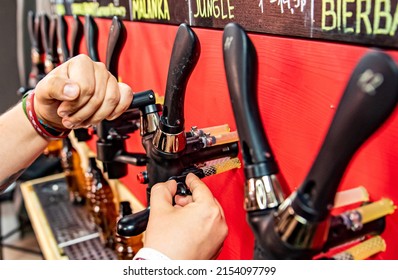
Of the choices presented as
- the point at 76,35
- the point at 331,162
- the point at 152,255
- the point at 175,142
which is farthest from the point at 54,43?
the point at 331,162

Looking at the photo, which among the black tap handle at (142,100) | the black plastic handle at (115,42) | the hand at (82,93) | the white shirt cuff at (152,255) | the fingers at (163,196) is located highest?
the black plastic handle at (115,42)

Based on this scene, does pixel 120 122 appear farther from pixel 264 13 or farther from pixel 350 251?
pixel 350 251

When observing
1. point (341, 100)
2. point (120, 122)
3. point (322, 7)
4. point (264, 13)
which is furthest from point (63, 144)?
point (341, 100)

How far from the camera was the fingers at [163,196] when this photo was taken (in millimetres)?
592

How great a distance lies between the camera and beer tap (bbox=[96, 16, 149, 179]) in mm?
816

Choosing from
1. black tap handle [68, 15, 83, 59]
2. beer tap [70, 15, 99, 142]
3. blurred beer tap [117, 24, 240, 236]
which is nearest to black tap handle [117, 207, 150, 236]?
blurred beer tap [117, 24, 240, 236]

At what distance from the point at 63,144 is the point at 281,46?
1.26 m

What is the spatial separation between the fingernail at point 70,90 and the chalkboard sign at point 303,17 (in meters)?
0.28

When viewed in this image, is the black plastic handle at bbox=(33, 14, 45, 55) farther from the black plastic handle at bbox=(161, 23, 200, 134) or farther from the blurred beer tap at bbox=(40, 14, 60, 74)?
the black plastic handle at bbox=(161, 23, 200, 134)

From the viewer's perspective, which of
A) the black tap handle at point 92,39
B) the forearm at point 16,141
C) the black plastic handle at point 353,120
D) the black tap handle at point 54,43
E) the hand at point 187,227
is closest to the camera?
the black plastic handle at point 353,120

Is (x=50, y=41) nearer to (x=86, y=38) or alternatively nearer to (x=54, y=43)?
(x=54, y=43)

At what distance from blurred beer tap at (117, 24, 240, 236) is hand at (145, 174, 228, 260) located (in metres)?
0.03

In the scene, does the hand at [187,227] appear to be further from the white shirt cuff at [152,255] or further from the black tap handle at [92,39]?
the black tap handle at [92,39]


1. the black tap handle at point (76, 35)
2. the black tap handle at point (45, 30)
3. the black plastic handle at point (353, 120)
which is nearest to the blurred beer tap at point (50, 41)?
the black tap handle at point (45, 30)
